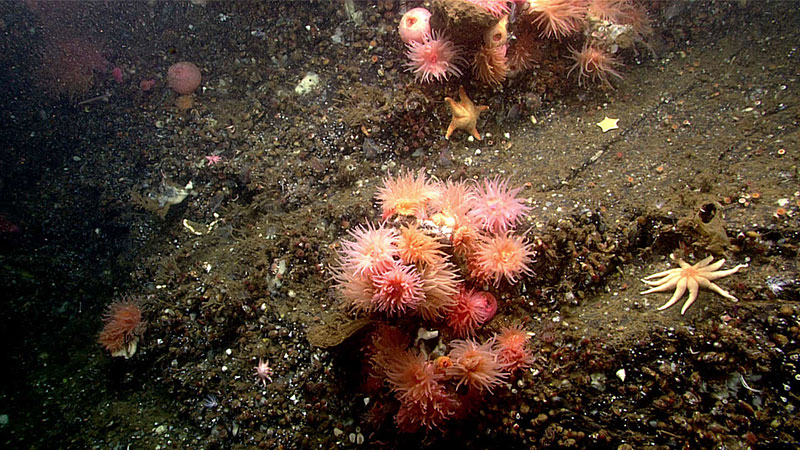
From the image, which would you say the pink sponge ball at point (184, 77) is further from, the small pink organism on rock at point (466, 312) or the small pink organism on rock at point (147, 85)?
the small pink organism on rock at point (466, 312)

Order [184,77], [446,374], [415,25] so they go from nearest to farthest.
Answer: [446,374] < [415,25] < [184,77]

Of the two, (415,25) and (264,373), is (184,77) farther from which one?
(264,373)

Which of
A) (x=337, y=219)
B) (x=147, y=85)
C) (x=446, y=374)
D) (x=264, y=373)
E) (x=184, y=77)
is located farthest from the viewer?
(x=147, y=85)

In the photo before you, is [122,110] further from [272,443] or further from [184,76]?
[272,443]

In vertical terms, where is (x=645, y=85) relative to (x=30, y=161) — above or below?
above

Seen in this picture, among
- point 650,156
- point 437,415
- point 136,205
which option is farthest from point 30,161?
point 650,156

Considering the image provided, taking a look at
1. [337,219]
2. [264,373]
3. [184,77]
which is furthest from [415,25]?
[264,373]

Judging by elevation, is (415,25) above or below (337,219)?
above
